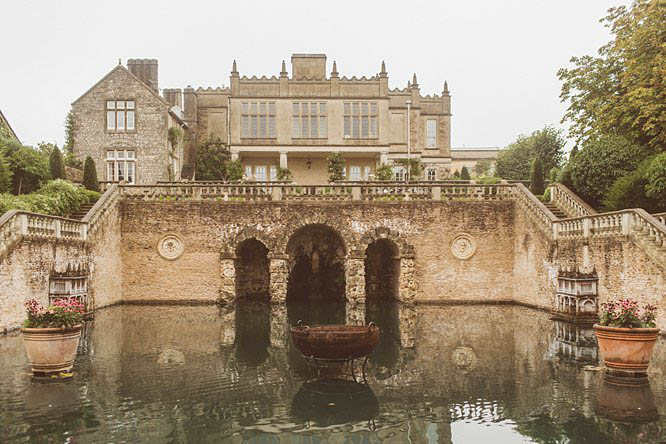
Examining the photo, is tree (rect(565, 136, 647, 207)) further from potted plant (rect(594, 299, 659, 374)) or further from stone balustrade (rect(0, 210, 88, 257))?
stone balustrade (rect(0, 210, 88, 257))

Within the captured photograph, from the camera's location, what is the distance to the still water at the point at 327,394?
1007 centimetres

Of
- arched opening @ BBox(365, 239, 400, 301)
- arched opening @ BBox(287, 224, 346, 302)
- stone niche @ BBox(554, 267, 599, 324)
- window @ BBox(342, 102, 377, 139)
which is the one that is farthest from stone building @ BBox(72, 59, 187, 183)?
stone niche @ BBox(554, 267, 599, 324)

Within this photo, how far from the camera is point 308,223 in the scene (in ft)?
96.4

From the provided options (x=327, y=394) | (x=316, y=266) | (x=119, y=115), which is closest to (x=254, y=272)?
(x=316, y=266)

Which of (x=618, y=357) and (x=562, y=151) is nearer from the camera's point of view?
(x=618, y=357)

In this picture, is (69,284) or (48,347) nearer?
(48,347)

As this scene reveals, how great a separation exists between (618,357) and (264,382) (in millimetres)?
7929

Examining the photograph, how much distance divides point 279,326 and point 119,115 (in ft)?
83.0

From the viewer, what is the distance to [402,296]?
2889 centimetres

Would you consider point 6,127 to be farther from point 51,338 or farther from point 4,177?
point 51,338

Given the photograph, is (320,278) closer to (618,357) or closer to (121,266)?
(121,266)

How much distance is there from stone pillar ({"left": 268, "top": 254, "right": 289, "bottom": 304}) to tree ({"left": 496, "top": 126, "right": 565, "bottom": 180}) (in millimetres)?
27625

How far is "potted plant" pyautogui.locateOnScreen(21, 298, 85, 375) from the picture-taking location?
13109 mm

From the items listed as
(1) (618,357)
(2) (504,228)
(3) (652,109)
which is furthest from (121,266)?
(3) (652,109)
